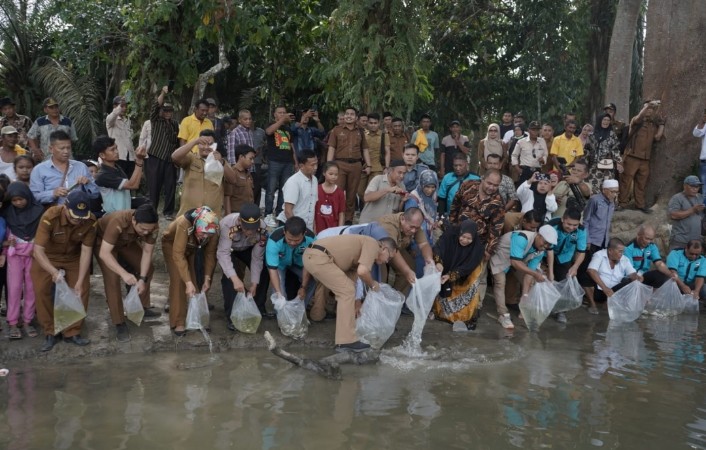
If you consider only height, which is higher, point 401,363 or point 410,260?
point 410,260

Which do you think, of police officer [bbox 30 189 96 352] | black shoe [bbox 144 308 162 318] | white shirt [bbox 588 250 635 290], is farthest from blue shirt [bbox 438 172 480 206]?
police officer [bbox 30 189 96 352]

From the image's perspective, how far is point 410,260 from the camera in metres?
8.34

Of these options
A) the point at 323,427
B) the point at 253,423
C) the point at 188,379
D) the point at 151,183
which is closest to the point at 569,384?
the point at 323,427

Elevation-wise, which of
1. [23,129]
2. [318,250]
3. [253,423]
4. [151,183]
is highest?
[23,129]

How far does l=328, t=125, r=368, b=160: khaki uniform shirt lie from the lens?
9.53m

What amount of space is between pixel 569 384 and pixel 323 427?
7.91ft

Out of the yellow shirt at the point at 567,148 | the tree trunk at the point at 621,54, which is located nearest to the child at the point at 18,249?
the yellow shirt at the point at 567,148

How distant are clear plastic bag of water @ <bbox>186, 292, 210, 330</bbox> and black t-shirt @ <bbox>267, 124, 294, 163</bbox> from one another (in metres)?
3.13

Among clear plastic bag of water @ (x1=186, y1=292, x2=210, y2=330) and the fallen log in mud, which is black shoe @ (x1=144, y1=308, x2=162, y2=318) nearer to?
clear plastic bag of water @ (x1=186, y1=292, x2=210, y2=330)

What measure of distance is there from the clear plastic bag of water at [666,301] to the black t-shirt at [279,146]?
5140mm

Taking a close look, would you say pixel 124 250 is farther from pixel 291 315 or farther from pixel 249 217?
pixel 291 315

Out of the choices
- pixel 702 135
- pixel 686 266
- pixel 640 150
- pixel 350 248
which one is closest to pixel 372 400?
pixel 350 248

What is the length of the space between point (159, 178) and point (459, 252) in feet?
13.3

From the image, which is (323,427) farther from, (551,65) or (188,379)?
(551,65)
